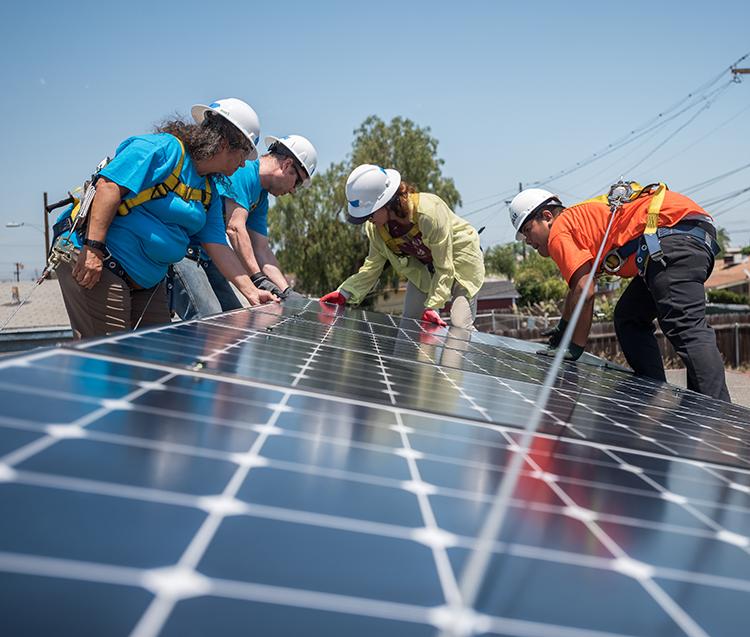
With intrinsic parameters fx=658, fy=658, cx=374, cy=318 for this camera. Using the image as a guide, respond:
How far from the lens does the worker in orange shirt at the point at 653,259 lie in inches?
160

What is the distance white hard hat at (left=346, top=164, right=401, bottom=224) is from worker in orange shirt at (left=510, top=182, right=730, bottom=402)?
1.18 metres

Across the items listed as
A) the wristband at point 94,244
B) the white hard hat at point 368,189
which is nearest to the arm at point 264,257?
the white hard hat at point 368,189

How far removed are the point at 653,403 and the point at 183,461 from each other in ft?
8.88

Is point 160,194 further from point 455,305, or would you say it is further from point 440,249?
point 455,305

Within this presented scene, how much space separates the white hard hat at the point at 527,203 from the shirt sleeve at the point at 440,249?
→ 2.31 feet

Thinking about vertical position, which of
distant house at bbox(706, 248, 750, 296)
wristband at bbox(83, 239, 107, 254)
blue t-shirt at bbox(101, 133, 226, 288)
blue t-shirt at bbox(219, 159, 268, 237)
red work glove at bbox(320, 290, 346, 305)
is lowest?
red work glove at bbox(320, 290, 346, 305)

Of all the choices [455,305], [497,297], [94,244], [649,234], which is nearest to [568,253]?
[649,234]

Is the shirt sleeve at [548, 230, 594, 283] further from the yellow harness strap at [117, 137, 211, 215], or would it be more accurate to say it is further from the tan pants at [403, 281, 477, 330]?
the yellow harness strap at [117, 137, 211, 215]

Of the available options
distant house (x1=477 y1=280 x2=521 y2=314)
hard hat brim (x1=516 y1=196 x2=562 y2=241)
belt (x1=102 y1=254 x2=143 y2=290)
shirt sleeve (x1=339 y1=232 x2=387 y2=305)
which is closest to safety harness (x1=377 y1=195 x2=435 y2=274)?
shirt sleeve (x1=339 y1=232 x2=387 y2=305)

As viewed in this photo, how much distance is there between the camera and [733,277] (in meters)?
51.2

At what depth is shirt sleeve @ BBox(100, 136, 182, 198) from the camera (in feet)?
11.6

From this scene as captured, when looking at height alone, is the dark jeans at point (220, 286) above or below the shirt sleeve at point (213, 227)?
below

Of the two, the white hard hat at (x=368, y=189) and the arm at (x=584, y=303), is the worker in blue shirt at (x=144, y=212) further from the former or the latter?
the arm at (x=584, y=303)

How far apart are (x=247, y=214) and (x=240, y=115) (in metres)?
1.40
